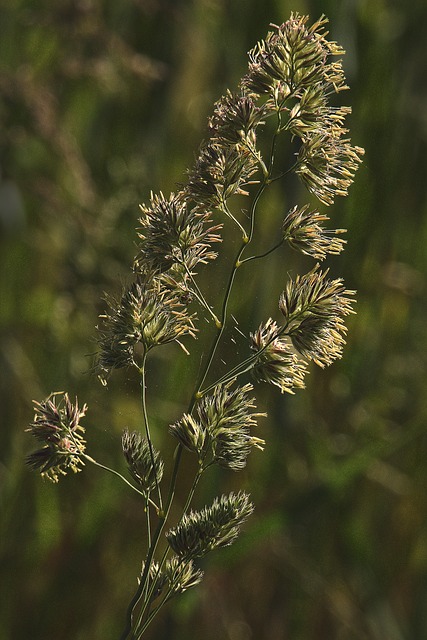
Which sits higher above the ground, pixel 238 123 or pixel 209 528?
pixel 238 123

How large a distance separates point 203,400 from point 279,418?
29.9 inches

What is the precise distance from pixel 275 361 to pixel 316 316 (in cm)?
3

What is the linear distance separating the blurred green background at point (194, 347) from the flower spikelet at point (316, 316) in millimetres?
585

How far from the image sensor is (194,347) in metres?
1.18

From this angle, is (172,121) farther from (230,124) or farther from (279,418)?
(230,124)

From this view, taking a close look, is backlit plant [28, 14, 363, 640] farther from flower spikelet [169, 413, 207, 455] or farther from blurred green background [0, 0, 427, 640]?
blurred green background [0, 0, 427, 640]

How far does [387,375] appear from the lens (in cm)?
135

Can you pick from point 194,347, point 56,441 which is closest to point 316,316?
point 56,441

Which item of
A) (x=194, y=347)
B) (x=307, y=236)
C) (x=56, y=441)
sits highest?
(x=307, y=236)

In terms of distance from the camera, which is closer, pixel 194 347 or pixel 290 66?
pixel 290 66

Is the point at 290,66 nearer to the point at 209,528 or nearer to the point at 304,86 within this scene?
the point at 304,86

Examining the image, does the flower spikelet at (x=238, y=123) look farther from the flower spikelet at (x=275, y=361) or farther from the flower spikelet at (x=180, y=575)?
the flower spikelet at (x=180, y=575)

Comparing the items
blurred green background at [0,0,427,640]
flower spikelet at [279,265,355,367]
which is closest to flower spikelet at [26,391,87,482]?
flower spikelet at [279,265,355,367]

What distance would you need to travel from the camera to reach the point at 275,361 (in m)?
0.48
